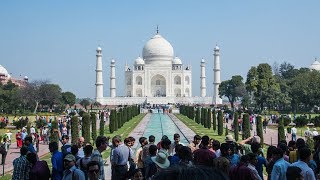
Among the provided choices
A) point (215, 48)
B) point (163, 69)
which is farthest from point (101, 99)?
point (215, 48)

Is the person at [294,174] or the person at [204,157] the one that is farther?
the person at [204,157]

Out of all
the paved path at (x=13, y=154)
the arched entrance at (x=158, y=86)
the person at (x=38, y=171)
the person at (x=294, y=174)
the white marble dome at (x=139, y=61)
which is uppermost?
the white marble dome at (x=139, y=61)

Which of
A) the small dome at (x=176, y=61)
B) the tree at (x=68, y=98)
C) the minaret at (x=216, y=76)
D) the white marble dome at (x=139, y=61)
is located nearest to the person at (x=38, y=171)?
the tree at (x=68, y=98)

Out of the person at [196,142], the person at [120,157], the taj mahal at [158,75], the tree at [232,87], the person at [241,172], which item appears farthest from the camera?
the taj mahal at [158,75]

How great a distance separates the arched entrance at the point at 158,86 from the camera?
7488cm

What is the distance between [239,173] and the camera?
4.66m

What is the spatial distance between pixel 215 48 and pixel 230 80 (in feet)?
18.4

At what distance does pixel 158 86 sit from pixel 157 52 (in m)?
4.84

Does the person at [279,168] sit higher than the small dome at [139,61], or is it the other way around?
the small dome at [139,61]

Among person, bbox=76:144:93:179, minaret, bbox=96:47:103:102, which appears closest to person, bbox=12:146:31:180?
person, bbox=76:144:93:179

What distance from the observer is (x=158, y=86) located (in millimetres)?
75188

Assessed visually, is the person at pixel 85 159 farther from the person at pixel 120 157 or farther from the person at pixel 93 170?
the person at pixel 93 170

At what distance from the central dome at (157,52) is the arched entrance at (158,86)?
2426mm

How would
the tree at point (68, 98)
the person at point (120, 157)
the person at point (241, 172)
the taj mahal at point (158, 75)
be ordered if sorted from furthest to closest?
the taj mahal at point (158, 75) → the tree at point (68, 98) → the person at point (120, 157) → the person at point (241, 172)
